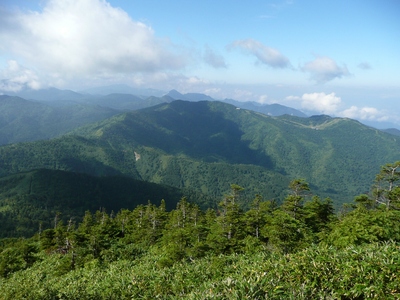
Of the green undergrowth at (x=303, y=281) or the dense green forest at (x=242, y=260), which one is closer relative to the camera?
the green undergrowth at (x=303, y=281)

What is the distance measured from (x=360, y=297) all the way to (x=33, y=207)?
771ft

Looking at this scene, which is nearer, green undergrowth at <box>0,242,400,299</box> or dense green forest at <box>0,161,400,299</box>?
green undergrowth at <box>0,242,400,299</box>

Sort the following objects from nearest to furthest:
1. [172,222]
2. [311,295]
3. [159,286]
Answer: [311,295] < [159,286] < [172,222]

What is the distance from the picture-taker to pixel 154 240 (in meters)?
66.5

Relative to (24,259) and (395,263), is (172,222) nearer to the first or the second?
(24,259)

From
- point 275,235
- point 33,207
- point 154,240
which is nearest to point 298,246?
point 275,235

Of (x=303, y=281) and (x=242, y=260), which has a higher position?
(x=303, y=281)

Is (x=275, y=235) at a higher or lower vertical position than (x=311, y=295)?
lower

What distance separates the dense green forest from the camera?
13742 mm

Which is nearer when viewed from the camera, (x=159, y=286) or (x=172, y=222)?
(x=159, y=286)

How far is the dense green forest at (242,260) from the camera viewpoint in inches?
541

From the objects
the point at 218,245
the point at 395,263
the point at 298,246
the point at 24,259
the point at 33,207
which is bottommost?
the point at 33,207

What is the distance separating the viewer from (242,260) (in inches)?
939

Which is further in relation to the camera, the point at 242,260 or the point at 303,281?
the point at 242,260
